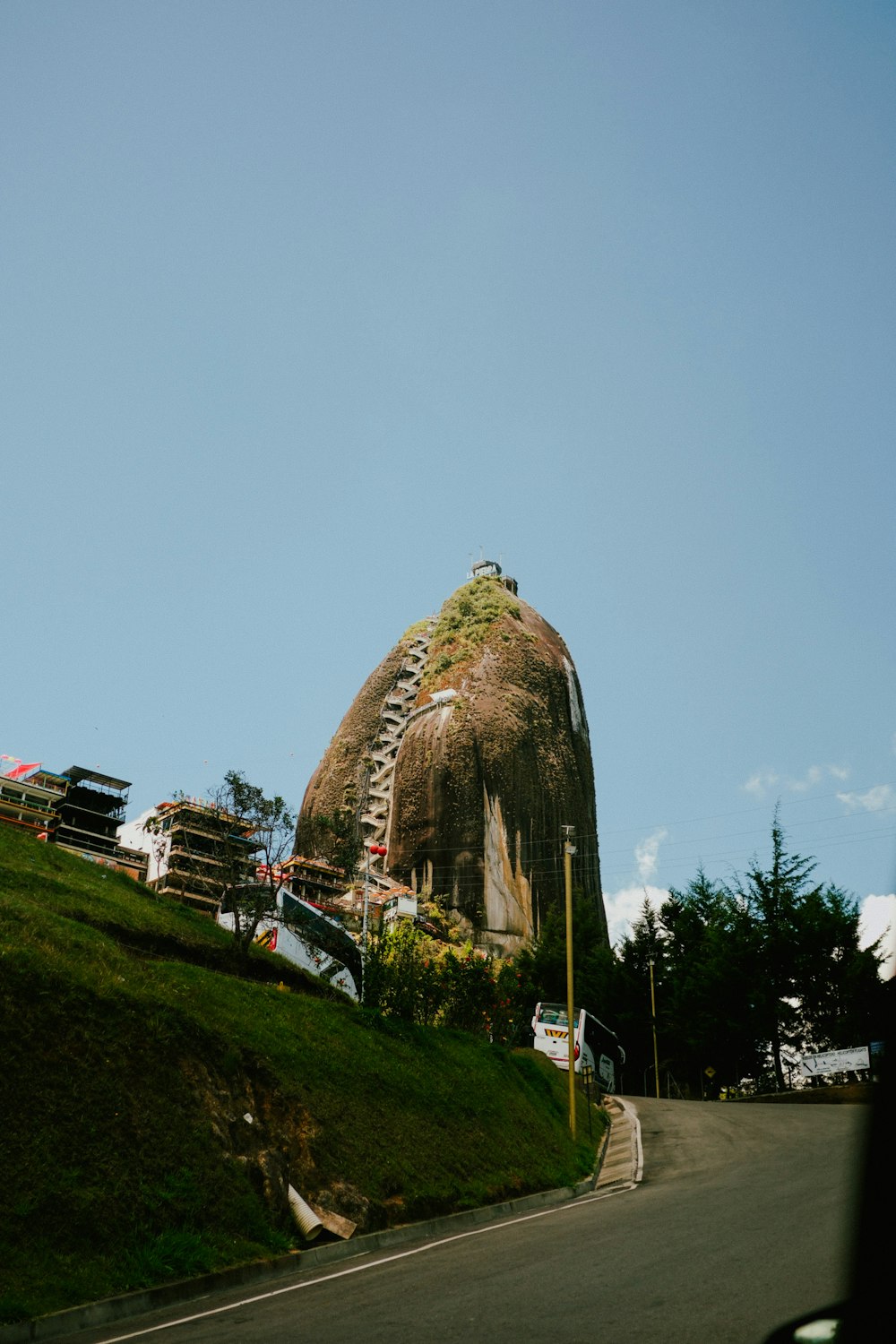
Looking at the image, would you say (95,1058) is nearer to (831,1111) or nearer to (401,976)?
(401,976)

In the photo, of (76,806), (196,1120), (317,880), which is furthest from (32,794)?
(196,1120)

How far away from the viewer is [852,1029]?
142ft

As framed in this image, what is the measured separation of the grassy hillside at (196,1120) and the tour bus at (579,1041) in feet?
55.5

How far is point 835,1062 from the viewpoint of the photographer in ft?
134

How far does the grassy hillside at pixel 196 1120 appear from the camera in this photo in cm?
1096

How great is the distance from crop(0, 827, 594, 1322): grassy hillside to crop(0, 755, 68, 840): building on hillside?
4161 centimetres

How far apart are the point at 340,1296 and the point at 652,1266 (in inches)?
119

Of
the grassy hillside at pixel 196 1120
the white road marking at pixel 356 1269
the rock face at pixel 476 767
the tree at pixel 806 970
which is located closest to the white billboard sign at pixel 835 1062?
the tree at pixel 806 970

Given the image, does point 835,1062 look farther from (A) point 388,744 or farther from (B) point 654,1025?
(A) point 388,744

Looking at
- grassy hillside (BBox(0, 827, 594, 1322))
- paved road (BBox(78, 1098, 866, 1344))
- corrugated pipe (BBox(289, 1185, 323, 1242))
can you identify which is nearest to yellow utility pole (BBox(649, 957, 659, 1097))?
grassy hillside (BBox(0, 827, 594, 1322))

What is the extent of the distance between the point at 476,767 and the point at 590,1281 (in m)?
69.2

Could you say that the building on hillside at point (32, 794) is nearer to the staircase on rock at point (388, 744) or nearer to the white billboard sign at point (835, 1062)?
the staircase on rock at point (388, 744)

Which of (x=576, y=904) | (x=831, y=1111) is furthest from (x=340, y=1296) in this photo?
(x=576, y=904)

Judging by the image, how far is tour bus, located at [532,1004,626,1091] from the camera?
40.5 m
